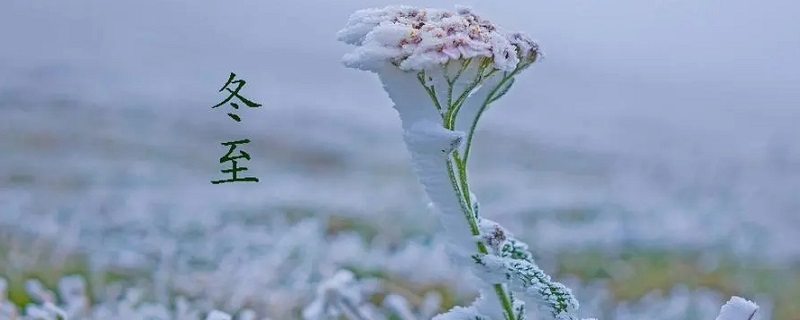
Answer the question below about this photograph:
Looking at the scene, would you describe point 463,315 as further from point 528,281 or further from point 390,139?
point 390,139

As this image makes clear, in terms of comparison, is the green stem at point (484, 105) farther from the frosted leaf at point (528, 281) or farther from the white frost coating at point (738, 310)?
the white frost coating at point (738, 310)

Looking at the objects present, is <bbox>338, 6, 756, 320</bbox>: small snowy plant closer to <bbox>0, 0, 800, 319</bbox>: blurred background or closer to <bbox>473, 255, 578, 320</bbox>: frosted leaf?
<bbox>473, 255, 578, 320</bbox>: frosted leaf

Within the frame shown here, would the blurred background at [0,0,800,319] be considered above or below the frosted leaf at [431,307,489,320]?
above

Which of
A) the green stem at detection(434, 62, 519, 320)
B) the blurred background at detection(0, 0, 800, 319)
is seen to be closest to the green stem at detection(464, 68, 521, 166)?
the green stem at detection(434, 62, 519, 320)

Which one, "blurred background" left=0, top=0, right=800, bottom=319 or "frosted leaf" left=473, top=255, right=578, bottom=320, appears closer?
"frosted leaf" left=473, top=255, right=578, bottom=320

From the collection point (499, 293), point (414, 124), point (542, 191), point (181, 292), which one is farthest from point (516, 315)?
point (542, 191)

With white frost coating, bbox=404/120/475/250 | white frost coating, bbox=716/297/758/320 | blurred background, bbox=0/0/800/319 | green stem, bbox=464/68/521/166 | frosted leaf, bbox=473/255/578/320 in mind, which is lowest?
white frost coating, bbox=716/297/758/320

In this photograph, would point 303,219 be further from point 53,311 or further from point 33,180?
point 53,311
